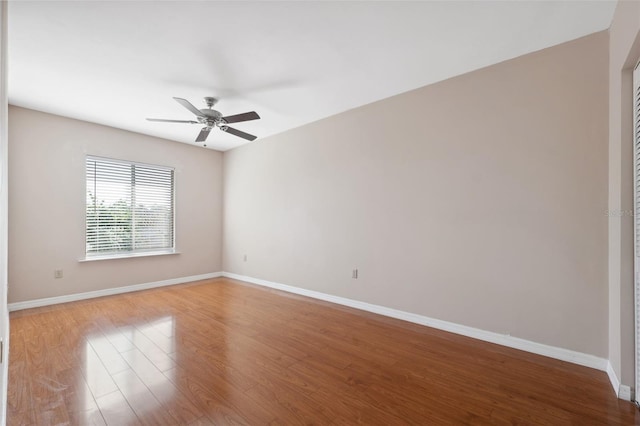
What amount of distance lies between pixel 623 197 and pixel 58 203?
20.5ft

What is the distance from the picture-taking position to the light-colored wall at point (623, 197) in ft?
6.12

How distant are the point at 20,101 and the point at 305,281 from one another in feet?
14.8

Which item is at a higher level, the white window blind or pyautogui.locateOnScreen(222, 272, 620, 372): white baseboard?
the white window blind

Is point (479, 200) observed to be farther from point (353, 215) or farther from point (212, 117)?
point (212, 117)

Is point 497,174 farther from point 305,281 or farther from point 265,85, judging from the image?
point 305,281

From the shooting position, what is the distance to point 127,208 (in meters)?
4.74

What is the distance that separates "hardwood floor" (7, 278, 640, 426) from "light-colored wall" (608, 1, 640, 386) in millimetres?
344

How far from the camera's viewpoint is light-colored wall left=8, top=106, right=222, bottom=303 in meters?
3.70

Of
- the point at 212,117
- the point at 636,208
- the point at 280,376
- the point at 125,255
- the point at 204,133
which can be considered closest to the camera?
the point at 636,208

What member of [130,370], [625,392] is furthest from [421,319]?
[130,370]

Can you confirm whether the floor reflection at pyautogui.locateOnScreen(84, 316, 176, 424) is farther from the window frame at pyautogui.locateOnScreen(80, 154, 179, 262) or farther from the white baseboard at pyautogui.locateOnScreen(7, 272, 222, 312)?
the window frame at pyautogui.locateOnScreen(80, 154, 179, 262)

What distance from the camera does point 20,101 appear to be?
3.56m

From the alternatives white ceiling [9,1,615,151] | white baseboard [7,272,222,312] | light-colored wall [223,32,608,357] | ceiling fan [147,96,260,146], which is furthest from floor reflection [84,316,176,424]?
white ceiling [9,1,615,151]

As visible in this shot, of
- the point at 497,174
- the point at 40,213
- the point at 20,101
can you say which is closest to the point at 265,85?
the point at 497,174
